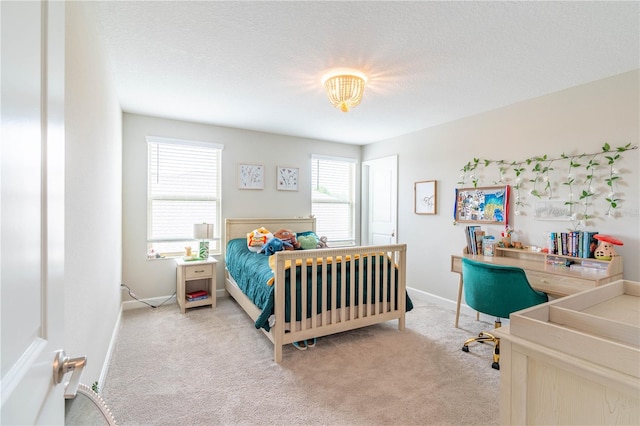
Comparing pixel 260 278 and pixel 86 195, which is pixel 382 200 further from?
pixel 86 195

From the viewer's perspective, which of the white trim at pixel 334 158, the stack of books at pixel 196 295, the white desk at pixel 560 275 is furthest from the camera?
the white trim at pixel 334 158

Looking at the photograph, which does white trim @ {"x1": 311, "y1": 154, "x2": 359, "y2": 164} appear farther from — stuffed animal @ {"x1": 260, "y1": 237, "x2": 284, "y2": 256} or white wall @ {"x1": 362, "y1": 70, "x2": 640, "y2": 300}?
stuffed animal @ {"x1": 260, "y1": 237, "x2": 284, "y2": 256}

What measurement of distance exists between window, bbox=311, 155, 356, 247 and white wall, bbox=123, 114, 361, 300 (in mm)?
140

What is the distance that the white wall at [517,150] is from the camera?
2375 millimetres

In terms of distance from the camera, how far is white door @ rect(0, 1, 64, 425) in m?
0.45

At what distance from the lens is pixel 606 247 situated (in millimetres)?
2357

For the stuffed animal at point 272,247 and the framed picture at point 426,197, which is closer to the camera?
the stuffed animal at point 272,247

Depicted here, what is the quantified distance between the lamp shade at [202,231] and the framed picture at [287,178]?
1234 millimetres

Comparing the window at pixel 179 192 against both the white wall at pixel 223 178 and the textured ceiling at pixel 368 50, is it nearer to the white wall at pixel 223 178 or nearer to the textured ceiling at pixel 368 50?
the white wall at pixel 223 178

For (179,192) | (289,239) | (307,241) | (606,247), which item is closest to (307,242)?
(307,241)

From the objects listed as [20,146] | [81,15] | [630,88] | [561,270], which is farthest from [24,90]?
[630,88]

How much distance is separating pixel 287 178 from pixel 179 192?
4.90 feet

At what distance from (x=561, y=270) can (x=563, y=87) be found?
63.3 inches

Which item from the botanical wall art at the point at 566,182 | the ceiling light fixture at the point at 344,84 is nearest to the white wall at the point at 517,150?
the botanical wall art at the point at 566,182
